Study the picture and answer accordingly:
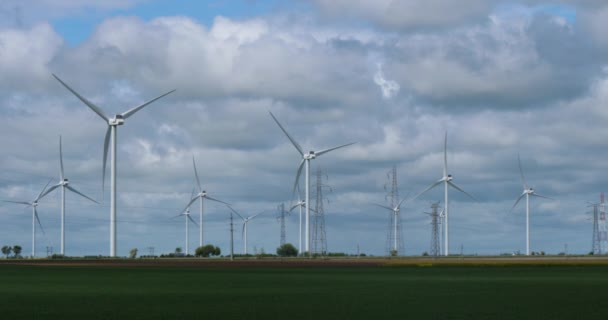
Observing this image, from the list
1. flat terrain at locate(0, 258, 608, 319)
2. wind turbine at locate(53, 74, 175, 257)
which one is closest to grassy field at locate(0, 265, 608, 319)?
flat terrain at locate(0, 258, 608, 319)

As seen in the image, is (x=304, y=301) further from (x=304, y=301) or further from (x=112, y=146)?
(x=112, y=146)

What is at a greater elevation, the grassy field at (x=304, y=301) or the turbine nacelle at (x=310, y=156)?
the turbine nacelle at (x=310, y=156)

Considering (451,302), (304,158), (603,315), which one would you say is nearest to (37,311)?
(451,302)

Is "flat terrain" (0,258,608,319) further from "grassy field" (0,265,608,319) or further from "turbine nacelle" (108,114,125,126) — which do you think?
"turbine nacelle" (108,114,125,126)

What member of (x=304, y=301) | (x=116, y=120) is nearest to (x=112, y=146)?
(x=116, y=120)

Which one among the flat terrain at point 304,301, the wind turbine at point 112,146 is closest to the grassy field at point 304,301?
the flat terrain at point 304,301

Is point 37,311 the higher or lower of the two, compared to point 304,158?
lower

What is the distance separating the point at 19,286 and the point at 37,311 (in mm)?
23311

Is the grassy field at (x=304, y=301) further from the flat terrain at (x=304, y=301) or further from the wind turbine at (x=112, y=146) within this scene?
the wind turbine at (x=112, y=146)

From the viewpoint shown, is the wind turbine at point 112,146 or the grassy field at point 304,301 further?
the wind turbine at point 112,146

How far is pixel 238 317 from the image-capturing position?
1519 inches

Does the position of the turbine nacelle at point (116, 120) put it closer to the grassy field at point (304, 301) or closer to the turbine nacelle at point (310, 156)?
the turbine nacelle at point (310, 156)

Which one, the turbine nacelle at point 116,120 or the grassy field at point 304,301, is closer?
the grassy field at point 304,301

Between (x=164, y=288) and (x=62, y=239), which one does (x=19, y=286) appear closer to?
(x=164, y=288)
